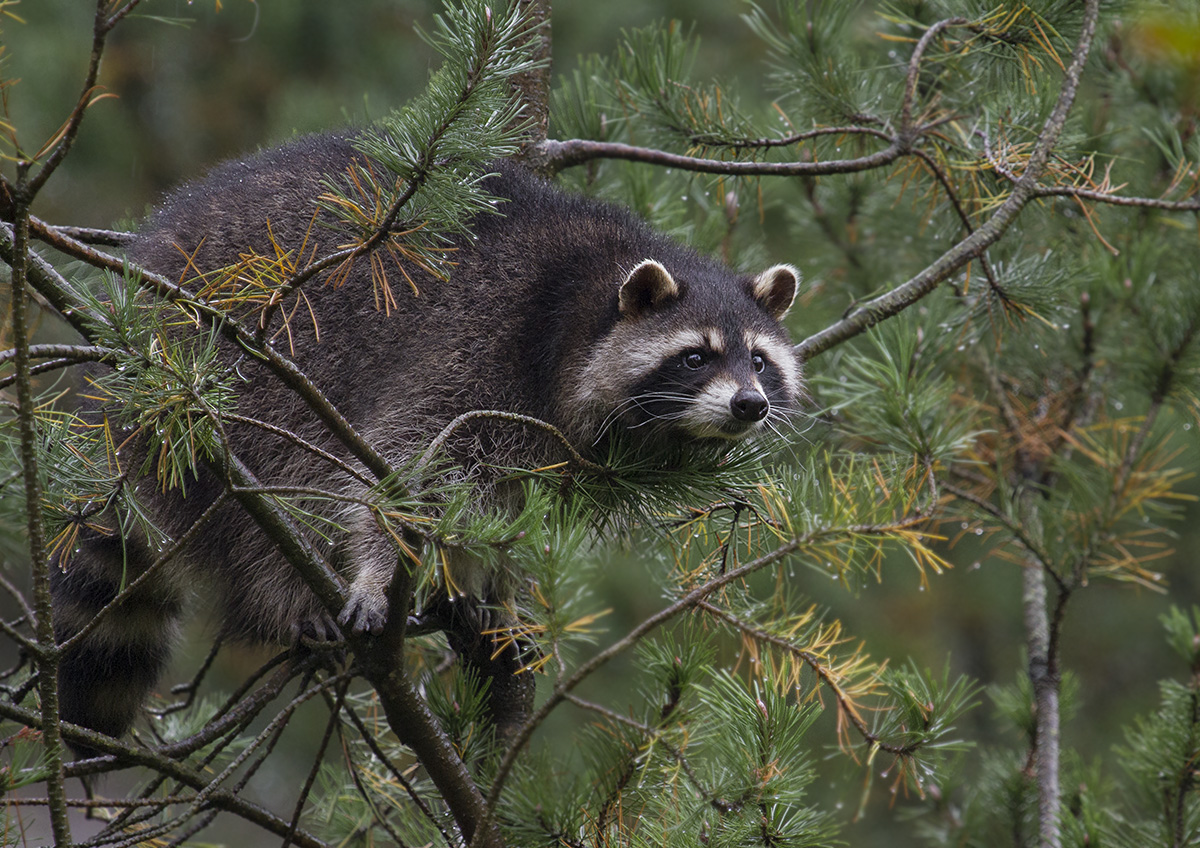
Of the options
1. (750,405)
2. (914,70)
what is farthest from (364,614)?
(914,70)

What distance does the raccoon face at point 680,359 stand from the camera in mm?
3379

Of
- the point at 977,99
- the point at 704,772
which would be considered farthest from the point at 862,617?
the point at 704,772

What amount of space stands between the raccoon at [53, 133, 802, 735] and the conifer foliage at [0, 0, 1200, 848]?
0.13 meters

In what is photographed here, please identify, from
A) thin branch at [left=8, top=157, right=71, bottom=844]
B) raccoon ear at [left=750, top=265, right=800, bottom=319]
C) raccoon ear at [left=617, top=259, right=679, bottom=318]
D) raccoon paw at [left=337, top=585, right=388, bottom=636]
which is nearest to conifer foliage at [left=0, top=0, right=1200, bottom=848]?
thin branch at [left=8, top=157, right=71, bottom=844]

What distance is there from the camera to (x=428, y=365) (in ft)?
11.5

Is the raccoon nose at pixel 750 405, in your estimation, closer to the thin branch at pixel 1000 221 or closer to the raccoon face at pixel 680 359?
the raccoon face at pixel 680 359

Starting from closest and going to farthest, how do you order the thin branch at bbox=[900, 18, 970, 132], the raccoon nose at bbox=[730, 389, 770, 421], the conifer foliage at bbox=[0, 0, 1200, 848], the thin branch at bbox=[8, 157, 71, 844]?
1. the thin branch at bbox=[8, 157, 71, 844]
2. the conifer foliage at bbox=[0, 0, 1200, 848]
3. the raccoon nose at bbox=[730, 389, 770, 421]
4. the thin branch at bbox=[900, 18, 970, 132]

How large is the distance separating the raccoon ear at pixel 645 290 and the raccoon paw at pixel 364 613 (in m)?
1.21

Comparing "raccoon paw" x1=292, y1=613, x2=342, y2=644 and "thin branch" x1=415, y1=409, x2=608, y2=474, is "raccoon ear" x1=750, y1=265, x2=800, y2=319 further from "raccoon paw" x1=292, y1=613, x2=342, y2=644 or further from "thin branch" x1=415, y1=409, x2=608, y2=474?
"raccoon paw" x1=292, y1=613, x2=342, y2=644

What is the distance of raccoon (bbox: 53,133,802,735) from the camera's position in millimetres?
3494

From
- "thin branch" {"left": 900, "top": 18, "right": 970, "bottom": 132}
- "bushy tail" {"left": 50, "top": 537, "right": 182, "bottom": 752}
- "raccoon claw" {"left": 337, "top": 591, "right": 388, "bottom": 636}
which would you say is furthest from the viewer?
"bushy tail" {"left": 50, "top": 537, "right": 182, "bottom": 752}

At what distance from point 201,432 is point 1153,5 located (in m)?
3.21

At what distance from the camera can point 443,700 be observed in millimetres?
2936

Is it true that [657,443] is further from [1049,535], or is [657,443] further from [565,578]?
[1049,535]
